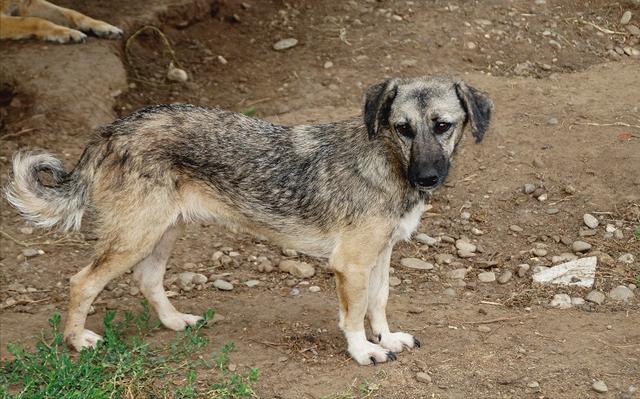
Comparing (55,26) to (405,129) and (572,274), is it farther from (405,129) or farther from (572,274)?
(572,274)

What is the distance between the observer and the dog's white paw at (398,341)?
236 inches

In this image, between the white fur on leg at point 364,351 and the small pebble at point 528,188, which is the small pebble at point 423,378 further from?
the small pebble at point 528,188

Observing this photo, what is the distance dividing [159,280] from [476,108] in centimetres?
243

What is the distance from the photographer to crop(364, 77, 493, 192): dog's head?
537 centimetres

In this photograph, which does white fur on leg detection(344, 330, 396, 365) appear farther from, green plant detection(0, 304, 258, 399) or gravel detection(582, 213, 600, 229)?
gravel detection(582, 213, 600, 229)

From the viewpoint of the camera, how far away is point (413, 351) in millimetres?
5961

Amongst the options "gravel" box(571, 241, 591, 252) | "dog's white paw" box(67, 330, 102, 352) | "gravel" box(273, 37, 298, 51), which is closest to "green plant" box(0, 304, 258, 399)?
"dog's white paw" box(67, 330, 102, 352)

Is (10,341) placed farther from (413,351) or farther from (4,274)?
(413,351)

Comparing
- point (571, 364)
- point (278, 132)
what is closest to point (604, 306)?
point (571, 364)

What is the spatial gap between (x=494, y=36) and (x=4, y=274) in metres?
5.73

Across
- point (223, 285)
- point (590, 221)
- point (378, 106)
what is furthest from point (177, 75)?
point (378, 106)

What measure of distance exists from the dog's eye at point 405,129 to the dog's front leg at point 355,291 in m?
0.70

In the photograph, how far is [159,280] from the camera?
250 inches

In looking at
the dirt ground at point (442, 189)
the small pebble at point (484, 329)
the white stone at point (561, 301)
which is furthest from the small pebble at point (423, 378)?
the white stone at point (561, 301)
